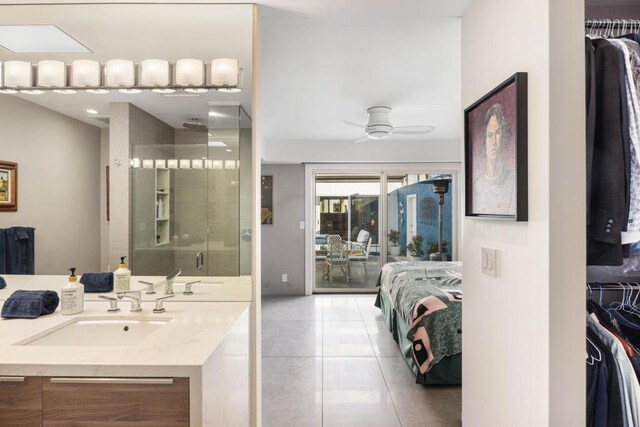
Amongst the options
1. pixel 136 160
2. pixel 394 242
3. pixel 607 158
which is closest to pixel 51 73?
pixel 136 160

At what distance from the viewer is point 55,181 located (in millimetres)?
1984

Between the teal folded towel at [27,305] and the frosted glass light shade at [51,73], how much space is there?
1.12 metres

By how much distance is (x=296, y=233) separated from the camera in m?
5.91

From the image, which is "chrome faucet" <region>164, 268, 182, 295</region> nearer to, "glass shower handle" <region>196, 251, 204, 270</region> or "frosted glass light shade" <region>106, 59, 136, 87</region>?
"glass shower handle" <region>196, 251, 204, 270</region>

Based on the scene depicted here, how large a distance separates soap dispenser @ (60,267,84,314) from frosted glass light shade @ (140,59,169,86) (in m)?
1.11

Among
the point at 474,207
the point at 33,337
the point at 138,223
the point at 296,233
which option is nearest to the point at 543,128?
the point at 474,207

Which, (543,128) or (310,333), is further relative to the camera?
(310,333)

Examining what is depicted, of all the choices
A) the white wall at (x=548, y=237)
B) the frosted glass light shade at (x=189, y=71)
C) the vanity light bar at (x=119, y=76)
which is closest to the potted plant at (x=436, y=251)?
the white wall at (x=548, y=237)

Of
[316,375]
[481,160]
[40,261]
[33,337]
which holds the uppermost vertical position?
[481,160]

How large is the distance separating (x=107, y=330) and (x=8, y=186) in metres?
1.00

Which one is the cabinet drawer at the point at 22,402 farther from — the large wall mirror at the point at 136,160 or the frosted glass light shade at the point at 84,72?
the frosted glass light shade at the point at 84,72

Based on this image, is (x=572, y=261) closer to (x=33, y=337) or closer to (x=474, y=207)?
(x=474, y=207)

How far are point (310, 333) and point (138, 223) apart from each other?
103 inches

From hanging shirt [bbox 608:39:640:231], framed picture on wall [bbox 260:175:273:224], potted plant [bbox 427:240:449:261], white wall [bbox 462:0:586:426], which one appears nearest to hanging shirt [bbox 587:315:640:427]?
white wall [bbox 462:0:586:426]
